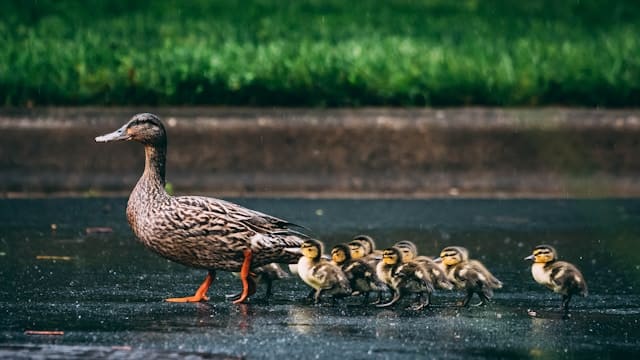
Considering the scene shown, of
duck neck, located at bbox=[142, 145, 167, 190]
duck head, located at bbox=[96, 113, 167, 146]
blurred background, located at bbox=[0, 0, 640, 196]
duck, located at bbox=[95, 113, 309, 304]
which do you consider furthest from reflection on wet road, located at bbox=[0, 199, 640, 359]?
duck head, located at bbox=[96, 113, 167, 146]

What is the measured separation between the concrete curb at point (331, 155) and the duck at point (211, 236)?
4.35 meters

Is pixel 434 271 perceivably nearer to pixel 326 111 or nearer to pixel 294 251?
pixel 294 251

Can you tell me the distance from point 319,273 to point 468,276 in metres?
0.88

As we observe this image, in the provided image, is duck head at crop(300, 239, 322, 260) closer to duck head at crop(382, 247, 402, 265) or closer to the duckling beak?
the duckling beak

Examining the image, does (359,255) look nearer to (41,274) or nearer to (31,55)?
(41,274)

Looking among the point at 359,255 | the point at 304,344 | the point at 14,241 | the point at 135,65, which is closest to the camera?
the point at 304,344

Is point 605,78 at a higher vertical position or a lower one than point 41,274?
higher

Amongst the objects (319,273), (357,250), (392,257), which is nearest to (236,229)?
(319,273)

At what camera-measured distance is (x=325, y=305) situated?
10.0 m

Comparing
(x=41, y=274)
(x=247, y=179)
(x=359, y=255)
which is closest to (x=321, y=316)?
(x=359, y=255)

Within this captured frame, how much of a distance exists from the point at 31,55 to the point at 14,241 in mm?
4066

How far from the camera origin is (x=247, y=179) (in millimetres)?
14672

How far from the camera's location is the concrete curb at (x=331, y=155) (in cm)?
1461

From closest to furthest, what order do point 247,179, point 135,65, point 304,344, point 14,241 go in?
1. point 304,344
2. point 14,241
3. point 247,179
4. point 135,65
